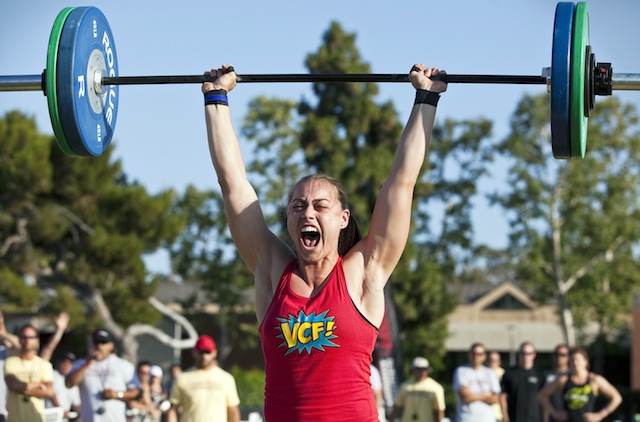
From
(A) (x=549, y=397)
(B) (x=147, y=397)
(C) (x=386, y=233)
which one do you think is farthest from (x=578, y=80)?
(B) (x=147, y=397)

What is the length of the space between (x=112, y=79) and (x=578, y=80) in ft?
7.46

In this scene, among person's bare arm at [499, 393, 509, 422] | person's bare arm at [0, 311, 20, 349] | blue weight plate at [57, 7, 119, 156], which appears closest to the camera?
blue weight plate at [57, 7, 119, 156]

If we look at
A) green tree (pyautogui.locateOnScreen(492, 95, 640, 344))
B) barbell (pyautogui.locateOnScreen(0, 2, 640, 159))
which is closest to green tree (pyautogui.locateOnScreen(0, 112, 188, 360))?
green tree (pyautogui.locateOnScreen(492, 95, 640, 344))

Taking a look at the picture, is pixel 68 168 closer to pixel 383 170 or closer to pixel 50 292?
pixel 50 292

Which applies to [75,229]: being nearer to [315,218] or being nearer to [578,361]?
[578,361]

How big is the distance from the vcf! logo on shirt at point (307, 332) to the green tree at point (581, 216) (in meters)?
32.9

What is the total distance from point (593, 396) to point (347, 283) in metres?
6.91

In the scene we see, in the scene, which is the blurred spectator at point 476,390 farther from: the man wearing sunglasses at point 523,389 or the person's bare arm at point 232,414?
the person's bare arm at point 232,414

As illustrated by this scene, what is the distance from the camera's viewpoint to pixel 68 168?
2880cm

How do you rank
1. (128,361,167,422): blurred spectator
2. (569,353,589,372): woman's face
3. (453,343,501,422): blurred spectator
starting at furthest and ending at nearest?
1. (453,343,501,422): blurred spectator
2. (128,361,167,422): blurred spectator
3. (569,353,589,372): woman's face

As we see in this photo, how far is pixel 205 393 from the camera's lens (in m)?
9.05

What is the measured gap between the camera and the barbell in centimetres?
446

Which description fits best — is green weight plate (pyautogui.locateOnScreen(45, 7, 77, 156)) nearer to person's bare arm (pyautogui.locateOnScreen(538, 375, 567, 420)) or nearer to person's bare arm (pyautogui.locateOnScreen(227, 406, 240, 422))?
person's bare arm (pyautogui.locateOnScreen(227, 406, 240, 422))

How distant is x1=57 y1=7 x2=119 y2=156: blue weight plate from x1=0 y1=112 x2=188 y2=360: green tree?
76.5ft
